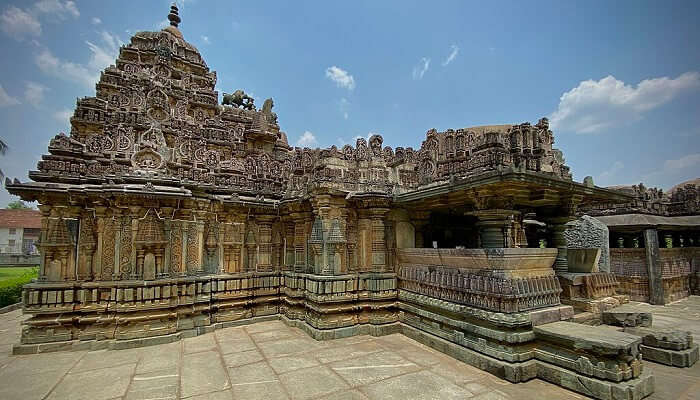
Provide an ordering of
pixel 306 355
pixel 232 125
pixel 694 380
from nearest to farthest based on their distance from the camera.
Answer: pixel 694 380 → pixel 306 355 → pixel 232 125

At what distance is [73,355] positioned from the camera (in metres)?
6.36

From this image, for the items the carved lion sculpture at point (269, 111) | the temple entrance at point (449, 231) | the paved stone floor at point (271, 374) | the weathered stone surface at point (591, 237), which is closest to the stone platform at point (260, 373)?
the paved stone floor at point (271, 374)

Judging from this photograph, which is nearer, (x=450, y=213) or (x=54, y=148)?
(x=54, y=148)

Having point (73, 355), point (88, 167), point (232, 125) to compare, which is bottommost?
point (73, 355)

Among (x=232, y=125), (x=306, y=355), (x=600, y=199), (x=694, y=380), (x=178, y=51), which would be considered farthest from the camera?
(x=178, y=51)

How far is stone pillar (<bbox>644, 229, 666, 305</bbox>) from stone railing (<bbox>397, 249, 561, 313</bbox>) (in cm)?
1012

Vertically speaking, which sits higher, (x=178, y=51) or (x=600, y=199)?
(x=178, y=51)

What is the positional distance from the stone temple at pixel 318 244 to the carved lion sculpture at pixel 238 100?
13.9ft

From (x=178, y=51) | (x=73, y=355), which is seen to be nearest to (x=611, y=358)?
(x=73, y=355)

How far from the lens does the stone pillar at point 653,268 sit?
39.2 ft

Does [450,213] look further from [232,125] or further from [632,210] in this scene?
[632,210]

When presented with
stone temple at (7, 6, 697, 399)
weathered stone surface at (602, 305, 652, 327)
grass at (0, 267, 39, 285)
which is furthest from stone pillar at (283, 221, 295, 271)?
grass at (0, 267, 39, 285)

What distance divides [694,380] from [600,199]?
3.68 meters

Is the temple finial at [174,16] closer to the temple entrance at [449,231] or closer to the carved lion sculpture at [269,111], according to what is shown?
the carved lion sculpture at [269,111]
